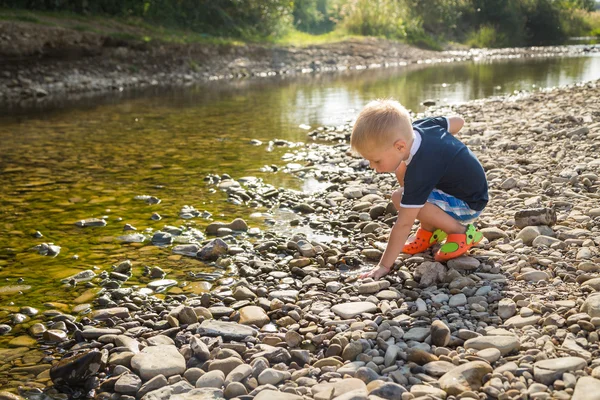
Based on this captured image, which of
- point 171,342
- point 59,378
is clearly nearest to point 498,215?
point 171,342

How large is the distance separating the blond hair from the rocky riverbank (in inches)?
33.3

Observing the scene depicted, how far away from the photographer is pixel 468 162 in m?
3.85

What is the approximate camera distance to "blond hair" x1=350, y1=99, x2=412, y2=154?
11.6 ft

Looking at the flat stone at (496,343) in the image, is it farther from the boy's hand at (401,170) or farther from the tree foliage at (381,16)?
the tree foliage at (381,16)

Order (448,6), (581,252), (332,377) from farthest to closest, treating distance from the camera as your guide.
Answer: (448,6) → (581,252) → (332,377)

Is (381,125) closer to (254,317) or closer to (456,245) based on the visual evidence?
(456,245)

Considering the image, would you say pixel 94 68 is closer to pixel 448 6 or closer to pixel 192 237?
pixel 192 237

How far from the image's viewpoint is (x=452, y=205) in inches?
156

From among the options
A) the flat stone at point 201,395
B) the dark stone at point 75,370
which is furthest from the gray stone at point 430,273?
the dark stone at point 75,370

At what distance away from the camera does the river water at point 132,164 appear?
4355 millimetres

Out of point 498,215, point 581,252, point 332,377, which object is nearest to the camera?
point 332,377

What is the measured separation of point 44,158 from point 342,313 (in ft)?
18.9

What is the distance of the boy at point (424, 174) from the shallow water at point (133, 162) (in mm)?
1371

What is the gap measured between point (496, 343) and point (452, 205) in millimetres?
1336
